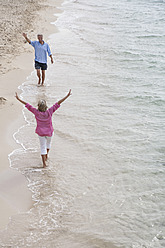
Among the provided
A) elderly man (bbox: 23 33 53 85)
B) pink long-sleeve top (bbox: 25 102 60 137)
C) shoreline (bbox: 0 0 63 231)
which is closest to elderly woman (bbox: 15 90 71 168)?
pink long-sleeve top (bbox: 25 102 60 137)

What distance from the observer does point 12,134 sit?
7.14 m

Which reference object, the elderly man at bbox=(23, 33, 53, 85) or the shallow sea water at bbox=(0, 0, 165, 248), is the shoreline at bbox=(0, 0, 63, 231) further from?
the elderly man at bbox=(23, 33, 53, 85)

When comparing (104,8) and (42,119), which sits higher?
(104,8)

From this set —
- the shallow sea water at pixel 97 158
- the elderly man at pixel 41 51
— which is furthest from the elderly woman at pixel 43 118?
the elderly man at pixel 41 51

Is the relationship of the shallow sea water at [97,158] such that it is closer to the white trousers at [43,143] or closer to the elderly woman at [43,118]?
the white trousers at [43,143]

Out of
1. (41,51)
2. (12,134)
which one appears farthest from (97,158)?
(41,51)

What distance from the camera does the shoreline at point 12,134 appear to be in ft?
16.7

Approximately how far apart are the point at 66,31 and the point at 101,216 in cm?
1532

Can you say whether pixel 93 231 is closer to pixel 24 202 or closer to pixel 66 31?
pixel 24 202

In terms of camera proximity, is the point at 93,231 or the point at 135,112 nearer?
the point at 93,231

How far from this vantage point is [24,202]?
17.0 ft

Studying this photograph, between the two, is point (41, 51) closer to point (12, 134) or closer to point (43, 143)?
point (12, 134)

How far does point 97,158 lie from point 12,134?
2093 mm

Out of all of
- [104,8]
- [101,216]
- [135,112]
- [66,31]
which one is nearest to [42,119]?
[101,216]
